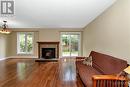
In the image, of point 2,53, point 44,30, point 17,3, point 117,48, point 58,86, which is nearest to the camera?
point 117,48

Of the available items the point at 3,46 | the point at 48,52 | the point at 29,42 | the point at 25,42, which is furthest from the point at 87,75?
the point at 25,42

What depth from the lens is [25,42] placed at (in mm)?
11672

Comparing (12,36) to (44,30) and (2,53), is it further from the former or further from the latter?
(44,30)

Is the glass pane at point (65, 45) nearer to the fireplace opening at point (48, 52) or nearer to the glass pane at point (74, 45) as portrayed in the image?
the glass pane at point (74, 45)

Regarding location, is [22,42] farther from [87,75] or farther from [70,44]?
[87,75]

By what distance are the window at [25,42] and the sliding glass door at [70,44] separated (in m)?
2.45

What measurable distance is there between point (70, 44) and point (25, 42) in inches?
135

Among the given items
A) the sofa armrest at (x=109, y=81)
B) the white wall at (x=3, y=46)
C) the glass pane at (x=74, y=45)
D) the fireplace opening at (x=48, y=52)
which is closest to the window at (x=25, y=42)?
the white wall at (x=3, y=46)

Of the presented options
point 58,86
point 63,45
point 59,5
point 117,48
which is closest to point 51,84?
point 58,86

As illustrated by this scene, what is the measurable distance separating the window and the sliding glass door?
245 cm

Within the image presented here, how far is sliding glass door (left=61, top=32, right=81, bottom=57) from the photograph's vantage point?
11.4 meters

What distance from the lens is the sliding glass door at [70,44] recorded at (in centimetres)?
1142

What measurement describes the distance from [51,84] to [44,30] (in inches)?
283

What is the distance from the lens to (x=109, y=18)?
4734 millimetres
